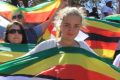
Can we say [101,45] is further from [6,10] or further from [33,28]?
[6,10]

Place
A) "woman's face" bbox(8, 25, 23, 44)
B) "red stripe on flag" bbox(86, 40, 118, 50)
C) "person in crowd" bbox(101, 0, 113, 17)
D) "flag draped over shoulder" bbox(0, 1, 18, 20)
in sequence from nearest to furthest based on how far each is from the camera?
"woman's face" bbox(8, 25, 23, 44) → "red stripe on flag" bbox(86, 40, 118, 50) → "flag draped over shoulder" bbox(0, 1, 18, 20) → "person in crowd" bbox(101, 0, 113, 17)

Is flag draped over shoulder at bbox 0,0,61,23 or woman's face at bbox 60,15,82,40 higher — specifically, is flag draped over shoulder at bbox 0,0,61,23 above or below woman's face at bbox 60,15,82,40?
below

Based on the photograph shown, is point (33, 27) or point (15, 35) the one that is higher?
point (15, 35)

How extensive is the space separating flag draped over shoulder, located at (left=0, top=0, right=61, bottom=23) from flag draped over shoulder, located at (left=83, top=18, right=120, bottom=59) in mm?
1076

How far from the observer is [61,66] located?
4855 millimetres

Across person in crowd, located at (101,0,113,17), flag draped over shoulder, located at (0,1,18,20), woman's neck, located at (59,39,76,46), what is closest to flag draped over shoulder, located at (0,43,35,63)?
woman's neck, located at (59,39,76,46)

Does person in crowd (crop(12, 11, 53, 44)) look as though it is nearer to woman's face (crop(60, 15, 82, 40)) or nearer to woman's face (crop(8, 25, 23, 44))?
woman's face (crop(8, 25, 23, 44))

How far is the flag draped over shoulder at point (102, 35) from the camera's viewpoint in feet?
25.8

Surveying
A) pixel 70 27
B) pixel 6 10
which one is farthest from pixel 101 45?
pixel 70 27

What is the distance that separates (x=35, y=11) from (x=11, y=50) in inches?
146

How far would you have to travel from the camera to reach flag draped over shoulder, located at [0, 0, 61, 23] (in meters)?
8.89

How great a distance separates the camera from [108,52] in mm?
7625

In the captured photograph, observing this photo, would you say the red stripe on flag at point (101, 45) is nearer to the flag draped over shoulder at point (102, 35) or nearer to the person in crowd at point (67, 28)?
the flag draped over shoulder at point (102, 35)

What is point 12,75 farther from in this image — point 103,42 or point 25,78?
point 103,42
